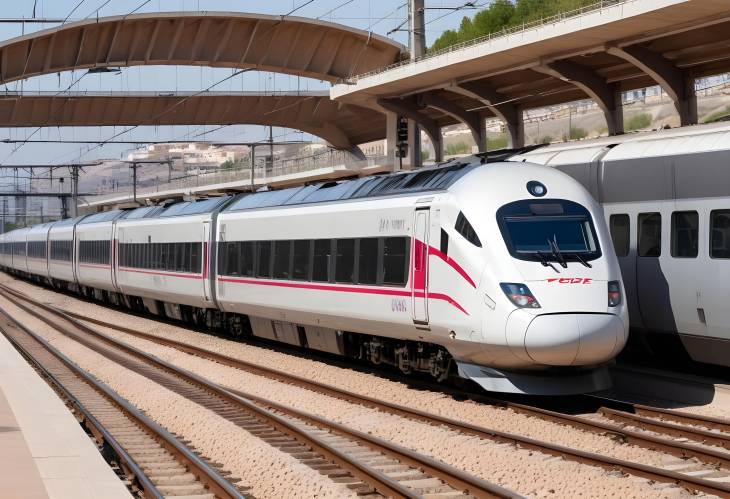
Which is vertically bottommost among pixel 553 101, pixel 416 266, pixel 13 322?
pixel 13 322

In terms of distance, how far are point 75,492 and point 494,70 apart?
2451 centimetres

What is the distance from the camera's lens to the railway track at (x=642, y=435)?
943 cm

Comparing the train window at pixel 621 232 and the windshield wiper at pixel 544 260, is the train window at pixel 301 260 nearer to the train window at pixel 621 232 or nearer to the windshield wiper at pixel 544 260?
the train window at pixel 621 232

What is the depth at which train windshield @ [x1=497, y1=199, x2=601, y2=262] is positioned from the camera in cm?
1337

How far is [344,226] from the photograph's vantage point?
57.5ft

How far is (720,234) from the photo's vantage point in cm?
1400

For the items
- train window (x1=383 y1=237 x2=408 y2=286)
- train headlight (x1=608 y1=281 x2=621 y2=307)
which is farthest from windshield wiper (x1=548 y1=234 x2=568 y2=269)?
train window (x1=383 y1=237 x2=408 y2=286)

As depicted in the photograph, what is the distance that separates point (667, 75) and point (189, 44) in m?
26.9

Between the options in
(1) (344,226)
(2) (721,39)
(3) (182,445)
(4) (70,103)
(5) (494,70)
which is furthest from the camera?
(4) (70,103)

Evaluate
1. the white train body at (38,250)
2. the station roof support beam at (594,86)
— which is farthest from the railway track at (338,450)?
the white train body at (38,250)

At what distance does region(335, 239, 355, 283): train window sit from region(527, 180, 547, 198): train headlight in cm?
388

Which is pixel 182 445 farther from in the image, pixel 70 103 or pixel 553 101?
pixel 70 103

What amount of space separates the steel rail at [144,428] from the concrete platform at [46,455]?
13.9 inches

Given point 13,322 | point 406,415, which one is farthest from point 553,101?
point 406,415
